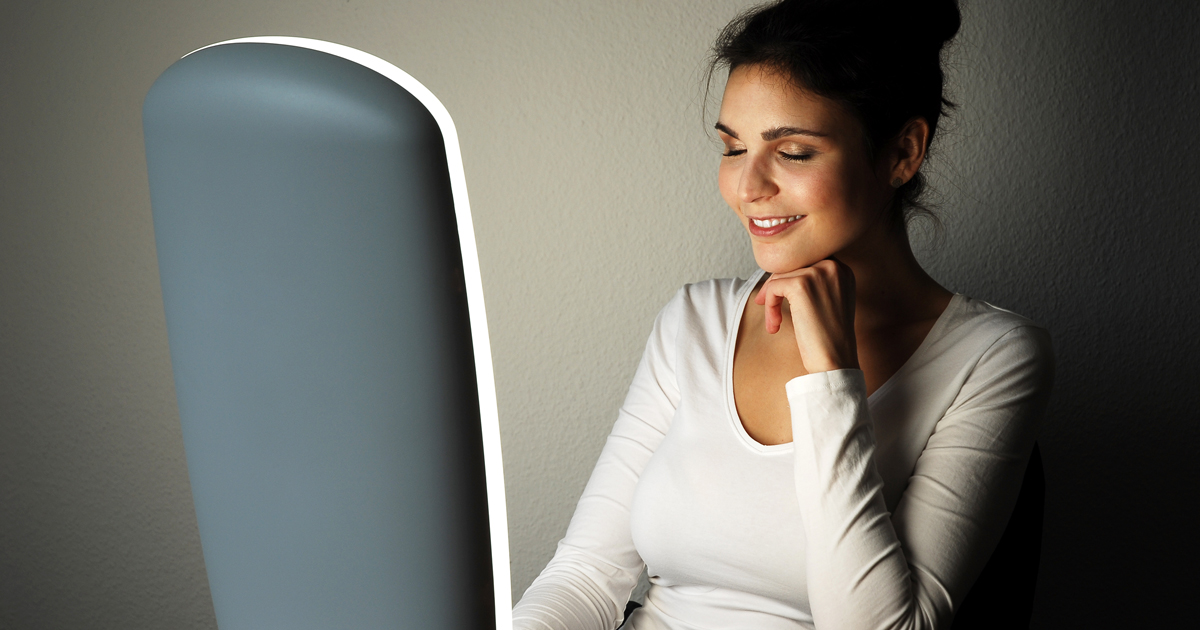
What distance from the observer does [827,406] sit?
899mm

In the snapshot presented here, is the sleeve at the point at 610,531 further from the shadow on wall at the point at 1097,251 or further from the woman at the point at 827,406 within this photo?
the shadow on wall at the point at 1097,251

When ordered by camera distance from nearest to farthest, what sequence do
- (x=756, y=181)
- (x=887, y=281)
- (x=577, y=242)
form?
(x=756, y=181)
(x=887, y=281)
(x=577, y=242)

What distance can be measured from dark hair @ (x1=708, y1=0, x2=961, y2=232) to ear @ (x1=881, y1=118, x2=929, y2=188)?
0.04 feet

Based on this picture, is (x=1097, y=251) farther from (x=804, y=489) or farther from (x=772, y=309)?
(x=804, y=489)

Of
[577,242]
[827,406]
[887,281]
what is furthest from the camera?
[577,242]

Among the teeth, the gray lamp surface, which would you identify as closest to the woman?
the teeth

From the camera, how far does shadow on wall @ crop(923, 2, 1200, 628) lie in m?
1.36

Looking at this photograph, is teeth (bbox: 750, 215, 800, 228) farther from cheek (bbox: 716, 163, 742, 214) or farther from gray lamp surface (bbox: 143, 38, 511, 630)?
gray lamp surface (bbox: 143, 38, 511, 630)

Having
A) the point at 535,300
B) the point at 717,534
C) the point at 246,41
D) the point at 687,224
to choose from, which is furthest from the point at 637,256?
the point at 246,41

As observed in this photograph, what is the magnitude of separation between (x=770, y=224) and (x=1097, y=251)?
2.58 ft

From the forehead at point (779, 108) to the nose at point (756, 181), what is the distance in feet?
0.13

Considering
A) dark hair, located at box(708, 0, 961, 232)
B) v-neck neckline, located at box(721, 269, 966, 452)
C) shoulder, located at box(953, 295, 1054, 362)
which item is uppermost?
dark hair, located at box(708, 0, 961, 232)

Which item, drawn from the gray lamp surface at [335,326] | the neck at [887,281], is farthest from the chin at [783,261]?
the gray lamp surface at [335,326]

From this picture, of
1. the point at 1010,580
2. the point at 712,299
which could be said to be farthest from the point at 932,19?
the point at 1010,580
